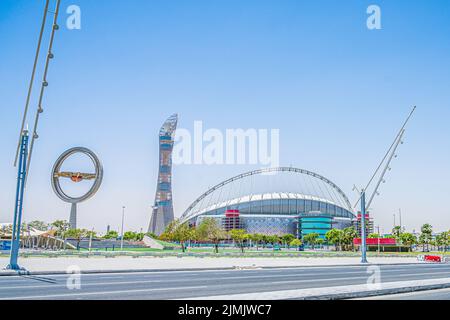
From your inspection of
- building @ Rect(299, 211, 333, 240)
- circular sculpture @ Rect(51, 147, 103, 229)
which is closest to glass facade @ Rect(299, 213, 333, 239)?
building @ Rect(299, 211, 333, 240)

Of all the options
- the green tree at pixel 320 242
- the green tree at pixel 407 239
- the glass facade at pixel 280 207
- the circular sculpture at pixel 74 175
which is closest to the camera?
the circular sculpture at pixel 74 175

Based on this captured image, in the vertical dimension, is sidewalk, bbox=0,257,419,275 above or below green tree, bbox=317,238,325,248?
above

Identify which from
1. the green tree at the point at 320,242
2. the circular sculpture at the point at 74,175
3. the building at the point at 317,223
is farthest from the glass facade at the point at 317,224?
the circular sculpture at the point at 74,175

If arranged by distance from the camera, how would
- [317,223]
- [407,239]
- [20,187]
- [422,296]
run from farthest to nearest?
[317,223], [407,239], [20,187], [422,296]

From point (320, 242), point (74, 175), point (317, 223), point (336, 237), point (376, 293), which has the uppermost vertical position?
point (74, 175)

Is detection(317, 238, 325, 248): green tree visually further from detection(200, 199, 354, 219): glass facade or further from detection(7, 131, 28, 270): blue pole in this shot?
detection(7, 131, 28, 270): blue pole

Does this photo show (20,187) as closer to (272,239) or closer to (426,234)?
(426,234)

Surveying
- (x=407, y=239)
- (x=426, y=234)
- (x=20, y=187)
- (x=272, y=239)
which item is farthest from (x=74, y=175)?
(x=272, y=239)

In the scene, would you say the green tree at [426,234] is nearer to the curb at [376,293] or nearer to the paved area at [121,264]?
the paved area at [121,264]

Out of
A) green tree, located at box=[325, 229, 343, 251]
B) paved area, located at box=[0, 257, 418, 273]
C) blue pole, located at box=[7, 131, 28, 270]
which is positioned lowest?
green tree, located at box=[325, 229, 343, 251]
